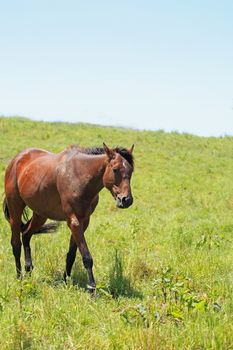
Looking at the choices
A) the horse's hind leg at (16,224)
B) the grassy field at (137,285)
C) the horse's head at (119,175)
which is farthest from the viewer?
the horse's hind leg at (16,224)

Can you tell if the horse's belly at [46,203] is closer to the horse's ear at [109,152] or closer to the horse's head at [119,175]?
the horse's head at [119,175]

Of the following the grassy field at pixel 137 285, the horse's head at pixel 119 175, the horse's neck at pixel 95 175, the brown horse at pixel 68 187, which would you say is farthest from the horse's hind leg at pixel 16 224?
the horse's head at pixel 119 175

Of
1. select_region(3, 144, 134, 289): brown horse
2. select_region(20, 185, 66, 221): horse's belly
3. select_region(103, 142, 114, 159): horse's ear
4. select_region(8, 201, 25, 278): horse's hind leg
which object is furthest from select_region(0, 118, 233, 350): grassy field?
select_region(103, 142, 114, 159): horse's ear

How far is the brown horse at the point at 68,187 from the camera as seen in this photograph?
20.1 feet

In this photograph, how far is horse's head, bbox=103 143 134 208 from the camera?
231 inches

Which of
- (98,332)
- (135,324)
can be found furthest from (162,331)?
(98,332)

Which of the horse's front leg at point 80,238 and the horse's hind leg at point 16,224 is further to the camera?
the horse's hind leg at point 16,224

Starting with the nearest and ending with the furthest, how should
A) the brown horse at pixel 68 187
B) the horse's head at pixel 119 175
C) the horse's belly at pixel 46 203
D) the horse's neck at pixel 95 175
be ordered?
1. the horse's head at pixel 119 175
2. the brown horse at pixel 68 187
3. the horse's neck at pixel 95 175
4. the horse's belly at pixel 46 203

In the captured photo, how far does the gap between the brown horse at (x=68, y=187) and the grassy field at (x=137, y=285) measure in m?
0.46

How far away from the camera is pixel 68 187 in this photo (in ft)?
21.5

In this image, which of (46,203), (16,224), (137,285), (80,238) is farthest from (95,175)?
(16,224)

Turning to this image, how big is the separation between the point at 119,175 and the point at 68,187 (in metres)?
0.88

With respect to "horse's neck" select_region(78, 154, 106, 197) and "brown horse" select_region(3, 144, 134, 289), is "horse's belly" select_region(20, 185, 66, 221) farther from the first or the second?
"horse's neck" select_region(78, 154, 106, 197)

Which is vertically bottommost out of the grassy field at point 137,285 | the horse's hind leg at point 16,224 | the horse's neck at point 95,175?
the grassy field at point 137,285
